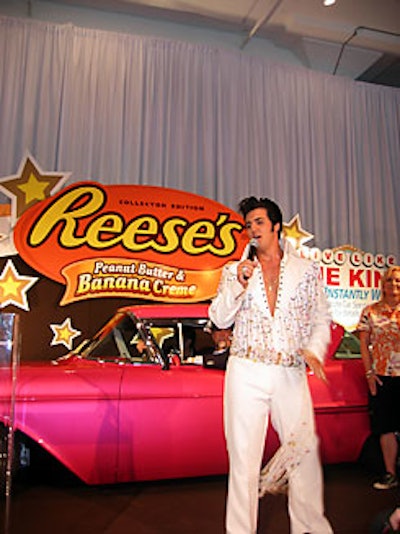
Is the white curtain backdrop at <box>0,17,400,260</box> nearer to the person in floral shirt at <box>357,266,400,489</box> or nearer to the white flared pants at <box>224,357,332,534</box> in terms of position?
the person in floral shirt at <box>357,266,400,489</box>

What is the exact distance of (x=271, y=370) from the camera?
1.89 meters

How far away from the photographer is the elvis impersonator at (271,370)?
6.01 ft

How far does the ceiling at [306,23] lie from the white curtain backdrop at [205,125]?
35 cm

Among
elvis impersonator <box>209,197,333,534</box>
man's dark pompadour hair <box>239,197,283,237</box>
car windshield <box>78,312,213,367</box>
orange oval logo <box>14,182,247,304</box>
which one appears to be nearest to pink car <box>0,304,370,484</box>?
car windshield <box>78,312,213,367</box>

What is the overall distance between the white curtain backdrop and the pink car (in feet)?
9.59

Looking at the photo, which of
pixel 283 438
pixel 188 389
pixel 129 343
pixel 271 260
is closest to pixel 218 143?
pixel 129 343

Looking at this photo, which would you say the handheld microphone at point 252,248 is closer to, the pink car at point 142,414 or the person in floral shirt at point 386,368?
the pink car at point 142,414

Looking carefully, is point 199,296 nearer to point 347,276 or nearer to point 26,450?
point 347,276

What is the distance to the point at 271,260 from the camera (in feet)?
6.82

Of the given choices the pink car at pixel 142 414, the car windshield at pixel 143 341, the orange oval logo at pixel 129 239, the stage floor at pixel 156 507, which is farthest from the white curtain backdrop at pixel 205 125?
the stage floor at pixel 156 507

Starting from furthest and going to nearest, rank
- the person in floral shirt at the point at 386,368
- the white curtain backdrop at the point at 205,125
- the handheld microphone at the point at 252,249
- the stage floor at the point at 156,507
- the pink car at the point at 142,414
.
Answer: the white curtain backdrop at the point at 205,125
the person in floral shirt at the point at 386,368
the pink car at the point at 142,414
the stage floor at the point at 156,507
the handheld microphone at the point at 252,249

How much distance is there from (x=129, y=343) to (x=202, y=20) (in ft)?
15.2

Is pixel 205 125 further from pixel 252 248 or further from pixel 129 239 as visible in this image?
pixel 252 248

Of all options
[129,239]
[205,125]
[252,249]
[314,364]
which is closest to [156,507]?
[314,364]
